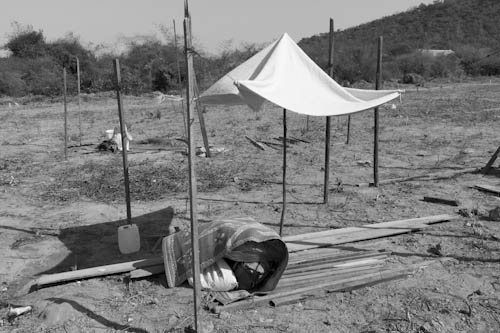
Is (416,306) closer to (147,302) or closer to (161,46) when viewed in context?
(147,302)

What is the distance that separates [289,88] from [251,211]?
2225mm

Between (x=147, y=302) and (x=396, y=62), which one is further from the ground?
(x=396, y=62)

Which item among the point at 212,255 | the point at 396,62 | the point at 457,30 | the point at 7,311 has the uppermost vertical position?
the point at 457,30

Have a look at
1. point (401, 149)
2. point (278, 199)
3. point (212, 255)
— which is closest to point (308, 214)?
point (278, 199)

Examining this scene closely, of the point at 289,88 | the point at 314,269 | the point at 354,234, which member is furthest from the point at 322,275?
the point at 289,88

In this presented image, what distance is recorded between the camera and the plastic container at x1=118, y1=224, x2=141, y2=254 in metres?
4.79

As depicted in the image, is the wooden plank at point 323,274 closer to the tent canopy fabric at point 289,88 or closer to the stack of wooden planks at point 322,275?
the stack of wooden planks at point 322,275

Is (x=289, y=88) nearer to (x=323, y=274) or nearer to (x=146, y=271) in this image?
(x=323, y=274)

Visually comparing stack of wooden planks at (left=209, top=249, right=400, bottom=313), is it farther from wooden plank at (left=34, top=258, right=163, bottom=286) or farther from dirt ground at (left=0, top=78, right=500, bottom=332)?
wooden plank at (left=34, top=258, right=163, bottom=286)

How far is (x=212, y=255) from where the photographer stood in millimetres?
3930

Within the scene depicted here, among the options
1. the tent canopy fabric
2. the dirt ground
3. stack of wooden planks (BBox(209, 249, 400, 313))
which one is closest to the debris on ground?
the dirt ground

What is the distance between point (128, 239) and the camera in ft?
15.8

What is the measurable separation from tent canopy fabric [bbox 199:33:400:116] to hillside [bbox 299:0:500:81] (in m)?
40.5

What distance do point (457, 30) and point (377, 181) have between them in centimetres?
5014
